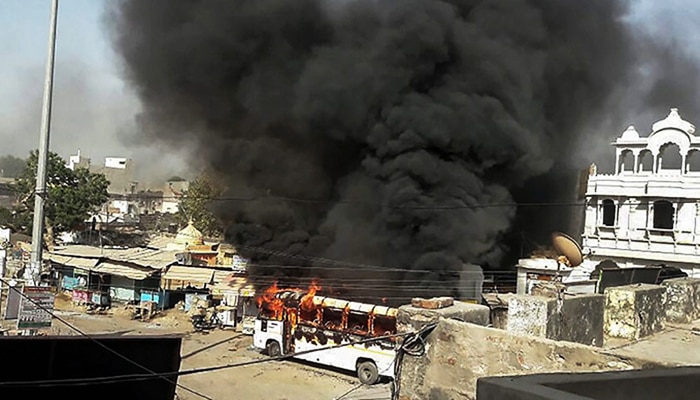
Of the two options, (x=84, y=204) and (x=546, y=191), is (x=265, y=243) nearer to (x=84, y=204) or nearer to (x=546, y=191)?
(x=546, y=191)

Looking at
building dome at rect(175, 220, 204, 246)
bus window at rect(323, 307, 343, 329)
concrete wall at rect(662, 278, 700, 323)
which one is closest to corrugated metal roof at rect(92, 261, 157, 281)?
building dome at rect(175, 220, 204, 246)

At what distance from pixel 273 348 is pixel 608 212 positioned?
1462cm

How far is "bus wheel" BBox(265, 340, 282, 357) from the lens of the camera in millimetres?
17200

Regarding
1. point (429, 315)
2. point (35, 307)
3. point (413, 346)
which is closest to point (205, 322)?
point (35, 307)

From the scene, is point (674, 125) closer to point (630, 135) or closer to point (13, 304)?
point (630, 135)

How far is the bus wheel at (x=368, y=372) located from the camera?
582 inches


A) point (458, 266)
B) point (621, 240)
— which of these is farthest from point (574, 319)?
point (621, 240)

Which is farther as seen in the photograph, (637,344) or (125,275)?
(125,275)

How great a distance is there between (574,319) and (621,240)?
61.9 feet

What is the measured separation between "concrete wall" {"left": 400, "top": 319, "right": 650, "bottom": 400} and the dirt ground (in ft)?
21.4

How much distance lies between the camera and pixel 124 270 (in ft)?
82.4

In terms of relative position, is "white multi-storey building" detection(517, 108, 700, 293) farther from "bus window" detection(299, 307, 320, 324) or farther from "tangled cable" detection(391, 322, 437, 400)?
"tangled cable" detection(391, 322, 437, 400)

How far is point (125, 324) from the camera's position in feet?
72.3

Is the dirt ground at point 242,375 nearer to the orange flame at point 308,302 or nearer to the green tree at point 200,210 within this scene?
the orange flame at point 308,302
